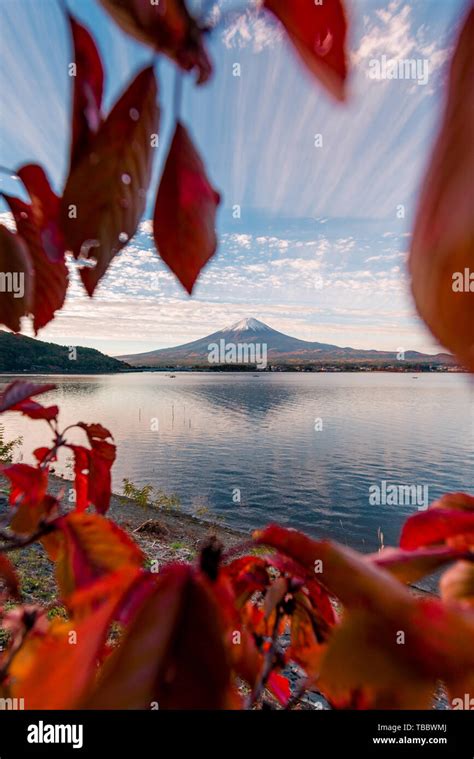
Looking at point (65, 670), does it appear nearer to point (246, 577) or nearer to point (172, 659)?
point (172, 659)

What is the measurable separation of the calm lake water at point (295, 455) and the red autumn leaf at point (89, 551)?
371 millimetres

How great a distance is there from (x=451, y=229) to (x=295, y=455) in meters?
18.4

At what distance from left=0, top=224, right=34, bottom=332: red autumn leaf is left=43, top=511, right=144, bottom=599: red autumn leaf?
0.79ft

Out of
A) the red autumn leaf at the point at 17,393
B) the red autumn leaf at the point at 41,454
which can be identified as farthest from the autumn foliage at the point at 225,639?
the red autumn leaf at the point at 41,454

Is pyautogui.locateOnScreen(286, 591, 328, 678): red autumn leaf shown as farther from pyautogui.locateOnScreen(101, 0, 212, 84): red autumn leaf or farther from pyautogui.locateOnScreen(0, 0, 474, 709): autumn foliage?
pyautogui.locateOnScreen(101, 0, 212, 84): red autumn leaf

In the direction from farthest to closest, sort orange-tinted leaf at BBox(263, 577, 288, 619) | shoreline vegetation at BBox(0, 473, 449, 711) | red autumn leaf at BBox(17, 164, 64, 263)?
shoreline vegetation at BBox(0, 473, 449, 711), orange-tinted leaf at BBox(263, 577, 288, 619), red autumn leaf at BBox(17, 164, 64, 263)

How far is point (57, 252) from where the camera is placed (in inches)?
11.6

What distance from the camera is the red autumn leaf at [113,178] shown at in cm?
23

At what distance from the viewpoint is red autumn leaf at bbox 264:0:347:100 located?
0.19 m

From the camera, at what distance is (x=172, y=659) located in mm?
198

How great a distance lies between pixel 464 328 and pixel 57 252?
29cm

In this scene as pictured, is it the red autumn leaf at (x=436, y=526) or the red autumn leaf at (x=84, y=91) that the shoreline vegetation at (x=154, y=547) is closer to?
the red autumn leaf at (x=436, y=526)

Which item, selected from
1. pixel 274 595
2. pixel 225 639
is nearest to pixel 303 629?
pixel 274 595

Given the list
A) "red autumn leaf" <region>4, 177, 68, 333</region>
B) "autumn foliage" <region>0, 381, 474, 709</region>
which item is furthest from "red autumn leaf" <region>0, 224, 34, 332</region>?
"autumn foliage" <region>0, 381, 474, 709</region>
